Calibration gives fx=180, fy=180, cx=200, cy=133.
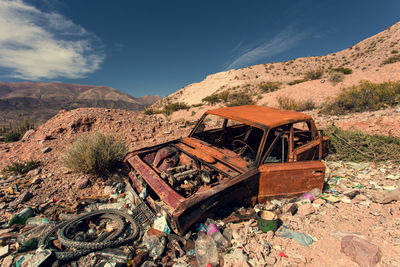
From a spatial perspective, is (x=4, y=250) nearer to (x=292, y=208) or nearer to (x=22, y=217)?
(x=22, y=217)

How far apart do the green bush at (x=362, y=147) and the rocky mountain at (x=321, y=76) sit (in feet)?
26.4

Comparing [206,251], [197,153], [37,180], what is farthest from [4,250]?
[197,153]

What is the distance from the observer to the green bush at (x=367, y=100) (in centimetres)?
744

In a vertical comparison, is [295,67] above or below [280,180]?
above

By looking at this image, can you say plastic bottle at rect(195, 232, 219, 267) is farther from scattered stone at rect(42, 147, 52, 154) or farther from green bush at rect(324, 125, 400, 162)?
scattered stone at rect(42, 147, 52, 154)

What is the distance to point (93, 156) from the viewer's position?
4.00 meters

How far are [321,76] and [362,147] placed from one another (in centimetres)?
1968

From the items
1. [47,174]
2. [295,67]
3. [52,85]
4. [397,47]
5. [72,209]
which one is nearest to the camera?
[72,209]

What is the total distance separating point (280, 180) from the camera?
271 centimetres

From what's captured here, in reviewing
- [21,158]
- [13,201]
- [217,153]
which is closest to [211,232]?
[217,153]

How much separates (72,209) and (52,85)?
306ft

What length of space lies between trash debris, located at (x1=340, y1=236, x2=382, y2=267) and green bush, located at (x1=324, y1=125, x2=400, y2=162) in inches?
123

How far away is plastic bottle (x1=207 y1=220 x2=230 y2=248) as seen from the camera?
7.14 ft

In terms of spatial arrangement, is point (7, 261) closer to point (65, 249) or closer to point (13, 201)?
point (65, 249)
